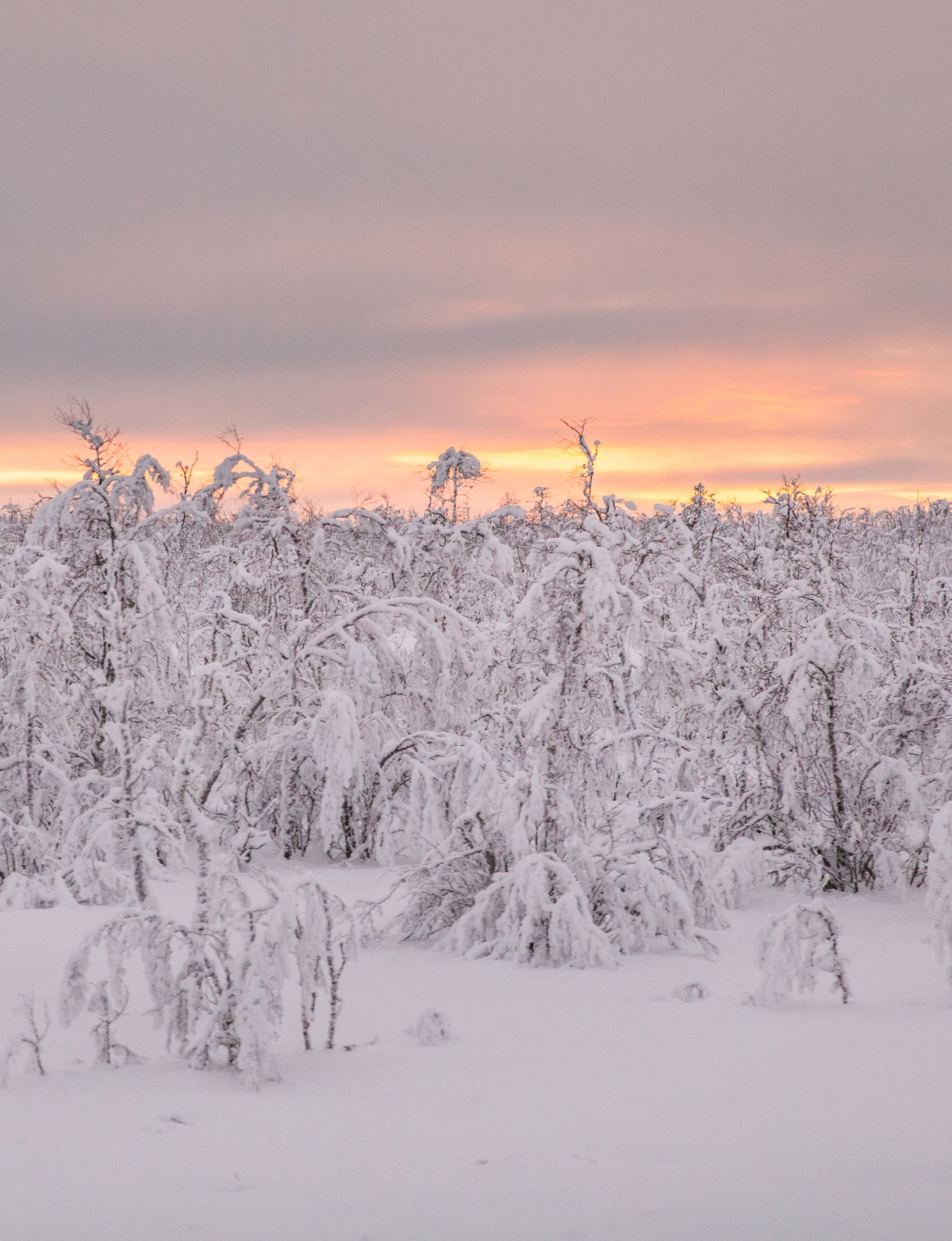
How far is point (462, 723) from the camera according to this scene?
11109 mm

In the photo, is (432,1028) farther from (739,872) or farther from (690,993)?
(739,872)

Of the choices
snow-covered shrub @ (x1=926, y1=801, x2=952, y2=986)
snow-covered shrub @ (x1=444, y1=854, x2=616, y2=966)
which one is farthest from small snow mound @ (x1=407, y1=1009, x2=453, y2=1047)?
snow-covered shrub @ (x1=926, y1=801, x2=952, y2=986)

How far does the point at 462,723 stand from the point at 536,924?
3578mm

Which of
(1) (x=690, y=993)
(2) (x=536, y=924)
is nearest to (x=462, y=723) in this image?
(2) (x=536, y=924)

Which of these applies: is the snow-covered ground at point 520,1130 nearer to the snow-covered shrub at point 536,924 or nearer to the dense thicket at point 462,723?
the snow-covered shrub at point 536,924

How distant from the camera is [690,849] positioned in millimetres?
8945

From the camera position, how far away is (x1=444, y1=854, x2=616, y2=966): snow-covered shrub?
7594 mm

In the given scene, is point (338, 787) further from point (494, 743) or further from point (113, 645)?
point (494, 743)

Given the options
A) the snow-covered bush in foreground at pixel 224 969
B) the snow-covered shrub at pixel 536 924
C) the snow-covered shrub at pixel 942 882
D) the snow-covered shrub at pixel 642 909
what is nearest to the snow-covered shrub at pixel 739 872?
the snow-covered shrub at pixel 642 909

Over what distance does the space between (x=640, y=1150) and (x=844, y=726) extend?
743cm

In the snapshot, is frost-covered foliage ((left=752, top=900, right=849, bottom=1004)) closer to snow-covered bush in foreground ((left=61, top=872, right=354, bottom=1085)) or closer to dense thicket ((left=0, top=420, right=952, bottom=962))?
dense thicket ((left=0, top=420, right=952, bottom=962))

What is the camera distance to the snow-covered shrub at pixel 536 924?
24.9 ft

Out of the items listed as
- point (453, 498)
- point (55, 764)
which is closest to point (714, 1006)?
point (55, 764)

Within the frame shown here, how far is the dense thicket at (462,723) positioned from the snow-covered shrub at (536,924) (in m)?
0.02
